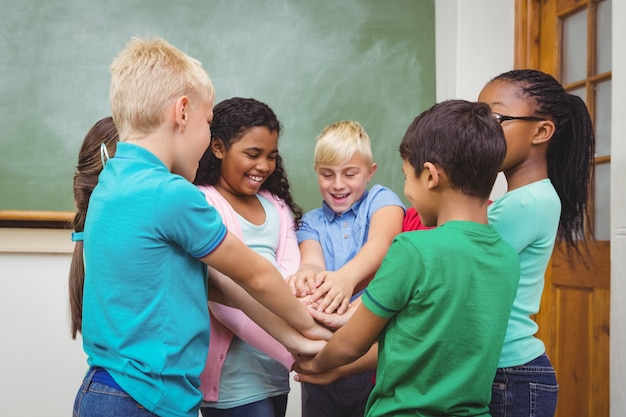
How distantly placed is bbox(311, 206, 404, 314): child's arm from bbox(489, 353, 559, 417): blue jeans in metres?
0.39

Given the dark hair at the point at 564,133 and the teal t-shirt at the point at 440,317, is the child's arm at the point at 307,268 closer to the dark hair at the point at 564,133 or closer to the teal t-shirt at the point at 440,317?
the teal t-shirt at the point at 440,317

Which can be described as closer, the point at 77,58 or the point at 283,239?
the point at 283,239

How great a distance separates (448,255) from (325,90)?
2.10 m

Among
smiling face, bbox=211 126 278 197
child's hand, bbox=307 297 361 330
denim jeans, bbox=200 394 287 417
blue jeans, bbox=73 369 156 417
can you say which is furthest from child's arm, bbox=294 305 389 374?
smiling face, bbox=211 126 278 197

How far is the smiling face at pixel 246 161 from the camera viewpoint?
1537 mm

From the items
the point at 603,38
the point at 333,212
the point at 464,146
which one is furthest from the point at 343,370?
the point at 603,38

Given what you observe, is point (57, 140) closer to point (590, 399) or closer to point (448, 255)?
point (448, 255)

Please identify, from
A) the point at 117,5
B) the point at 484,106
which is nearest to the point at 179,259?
the point at 484,106

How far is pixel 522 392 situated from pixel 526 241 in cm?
30

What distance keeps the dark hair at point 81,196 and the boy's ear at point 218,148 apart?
9.0 inches

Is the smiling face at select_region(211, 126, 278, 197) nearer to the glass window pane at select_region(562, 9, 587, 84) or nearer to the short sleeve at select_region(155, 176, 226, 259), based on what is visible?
the short sleeve at select_region(155, 176, 226, 259)

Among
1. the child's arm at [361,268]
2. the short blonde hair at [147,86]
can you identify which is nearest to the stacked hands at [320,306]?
the child's arm at [361,268]

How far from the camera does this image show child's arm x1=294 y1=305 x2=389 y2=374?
3.69 feet

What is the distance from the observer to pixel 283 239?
161 centimetres
